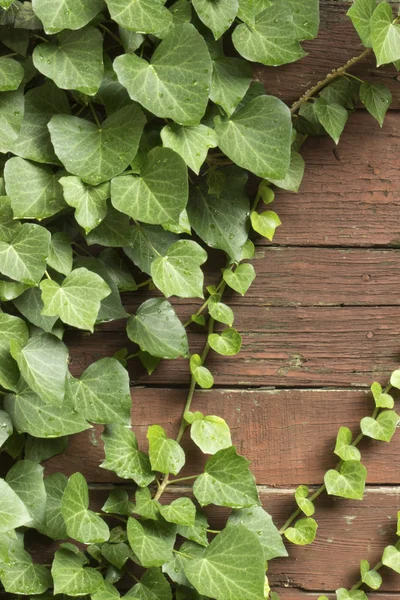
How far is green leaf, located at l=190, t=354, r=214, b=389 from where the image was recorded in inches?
42.6

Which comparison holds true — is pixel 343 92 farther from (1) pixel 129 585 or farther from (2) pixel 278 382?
(1) pixel 129 585

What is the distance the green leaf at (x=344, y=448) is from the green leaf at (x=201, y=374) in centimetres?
24

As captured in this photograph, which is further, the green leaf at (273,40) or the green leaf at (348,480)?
the green leaf at (348,480)

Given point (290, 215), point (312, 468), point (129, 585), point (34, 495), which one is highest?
point (290, 215)

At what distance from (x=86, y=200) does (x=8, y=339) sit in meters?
0.23

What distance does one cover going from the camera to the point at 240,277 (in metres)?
1.07

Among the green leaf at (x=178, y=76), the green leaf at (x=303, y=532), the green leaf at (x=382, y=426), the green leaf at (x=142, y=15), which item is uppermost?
the green leaf at (x=142, y=15)

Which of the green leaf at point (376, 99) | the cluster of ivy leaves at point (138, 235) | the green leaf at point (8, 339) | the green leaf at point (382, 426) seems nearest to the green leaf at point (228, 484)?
the cluster of ivy leaves at point (138, 235)

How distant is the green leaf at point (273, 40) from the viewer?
0.95m

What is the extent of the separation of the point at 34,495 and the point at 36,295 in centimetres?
31

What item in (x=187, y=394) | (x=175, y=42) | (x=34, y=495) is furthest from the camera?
(x=187, y=394)

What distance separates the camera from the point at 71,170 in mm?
907

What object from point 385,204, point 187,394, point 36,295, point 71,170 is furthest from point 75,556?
point 385,204

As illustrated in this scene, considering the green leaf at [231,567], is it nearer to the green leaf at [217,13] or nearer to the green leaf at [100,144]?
the green leaf at [100,144]
